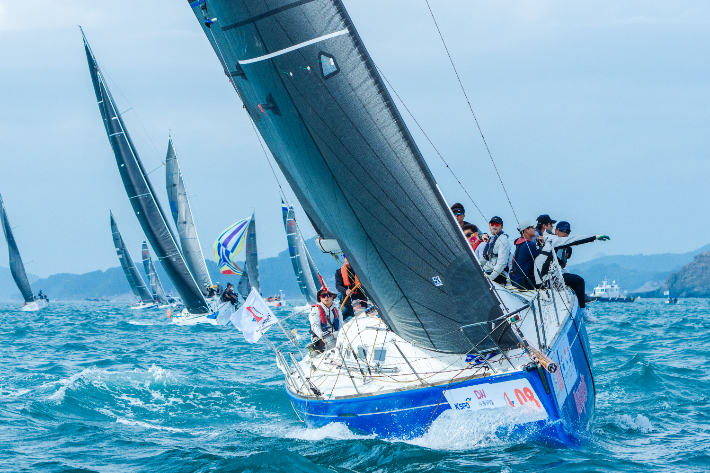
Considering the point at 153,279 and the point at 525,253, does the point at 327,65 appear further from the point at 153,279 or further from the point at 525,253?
the point at 153,279

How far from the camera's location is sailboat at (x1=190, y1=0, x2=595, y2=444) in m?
5.28

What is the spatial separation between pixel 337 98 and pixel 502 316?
2335mm

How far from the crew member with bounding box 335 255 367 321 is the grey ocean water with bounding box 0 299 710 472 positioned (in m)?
1.59

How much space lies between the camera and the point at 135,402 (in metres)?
9.17

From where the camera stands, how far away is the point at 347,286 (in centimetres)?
828

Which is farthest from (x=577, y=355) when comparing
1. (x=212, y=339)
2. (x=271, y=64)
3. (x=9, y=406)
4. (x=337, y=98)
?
(x=212, y=339)

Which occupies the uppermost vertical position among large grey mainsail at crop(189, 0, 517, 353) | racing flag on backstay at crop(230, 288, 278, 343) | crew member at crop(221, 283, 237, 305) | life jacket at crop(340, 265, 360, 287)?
large grey mainsail at crop(189, 0, 517, 353)

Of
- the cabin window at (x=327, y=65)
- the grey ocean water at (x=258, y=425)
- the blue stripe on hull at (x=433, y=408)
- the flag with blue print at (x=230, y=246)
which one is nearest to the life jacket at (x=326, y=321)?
the grey ocean water at (x=258, y=425)

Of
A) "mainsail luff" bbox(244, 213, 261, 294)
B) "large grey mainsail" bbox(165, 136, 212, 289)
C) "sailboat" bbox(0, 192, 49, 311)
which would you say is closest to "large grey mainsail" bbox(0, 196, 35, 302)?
"sailboat" bbox(0, 192, 49, 311)

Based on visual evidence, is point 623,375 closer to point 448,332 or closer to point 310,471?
point 448,332

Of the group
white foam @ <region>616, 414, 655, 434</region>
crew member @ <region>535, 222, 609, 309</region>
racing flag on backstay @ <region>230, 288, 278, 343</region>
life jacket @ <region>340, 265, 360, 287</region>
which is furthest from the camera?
life jacket @ <region>340, 265, 360, 287</region>

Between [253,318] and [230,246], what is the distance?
99.9 ft

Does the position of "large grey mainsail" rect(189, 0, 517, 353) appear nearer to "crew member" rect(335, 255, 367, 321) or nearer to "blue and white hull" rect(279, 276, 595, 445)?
"blue and white hull" rect(279, 276, 595, 445)

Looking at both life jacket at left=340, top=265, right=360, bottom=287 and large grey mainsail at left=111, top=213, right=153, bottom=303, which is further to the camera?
large grey mainsail at left=111, top=213, right=153, bottom=303
